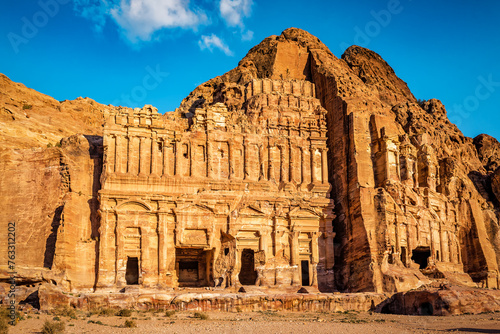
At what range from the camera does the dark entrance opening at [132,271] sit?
1485 inches

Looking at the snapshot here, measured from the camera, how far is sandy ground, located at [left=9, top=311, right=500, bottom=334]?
2460cm

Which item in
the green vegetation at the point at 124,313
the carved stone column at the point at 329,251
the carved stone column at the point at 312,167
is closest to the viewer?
the green vegetation at the point at 124,313

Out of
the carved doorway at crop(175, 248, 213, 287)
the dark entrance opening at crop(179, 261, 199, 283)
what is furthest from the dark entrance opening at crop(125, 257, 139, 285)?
the dark entrance opening at crop(179, 261, 199, 283)

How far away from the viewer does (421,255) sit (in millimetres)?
42750

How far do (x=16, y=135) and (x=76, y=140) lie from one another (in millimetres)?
9214

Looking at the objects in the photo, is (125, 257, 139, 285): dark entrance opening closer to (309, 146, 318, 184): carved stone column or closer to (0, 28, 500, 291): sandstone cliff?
(0, 28, 500, 291): sandstone cliff

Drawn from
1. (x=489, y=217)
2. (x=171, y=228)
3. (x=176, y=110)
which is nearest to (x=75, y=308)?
(x=171, y=228)

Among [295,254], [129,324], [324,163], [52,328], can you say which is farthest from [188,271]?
[52,328]

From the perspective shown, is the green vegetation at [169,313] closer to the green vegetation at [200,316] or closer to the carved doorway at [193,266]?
the green vegetation at [200,316]

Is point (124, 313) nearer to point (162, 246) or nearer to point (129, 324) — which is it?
point (129, 324)

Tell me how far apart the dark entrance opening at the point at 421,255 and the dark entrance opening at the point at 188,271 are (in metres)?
14.5

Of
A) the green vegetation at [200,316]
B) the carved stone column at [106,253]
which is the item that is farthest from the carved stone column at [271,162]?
the green vegetation at [200,316]

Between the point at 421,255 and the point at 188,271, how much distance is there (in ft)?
51.7

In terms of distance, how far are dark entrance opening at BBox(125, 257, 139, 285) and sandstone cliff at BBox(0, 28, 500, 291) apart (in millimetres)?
2401
